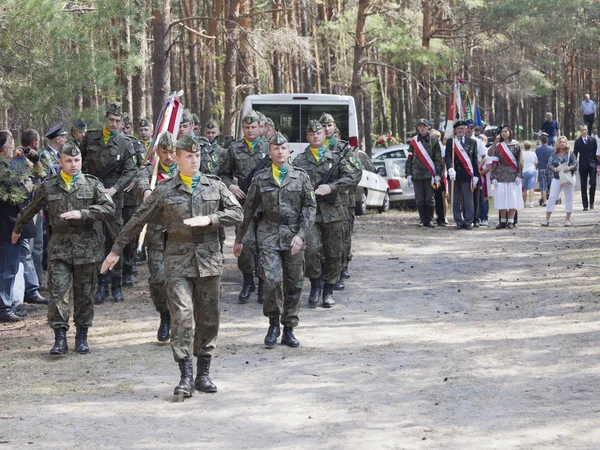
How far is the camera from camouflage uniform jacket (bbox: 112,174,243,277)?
7.88 m

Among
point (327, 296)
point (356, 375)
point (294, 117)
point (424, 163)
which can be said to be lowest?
point (356, 375)

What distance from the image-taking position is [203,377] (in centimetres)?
803

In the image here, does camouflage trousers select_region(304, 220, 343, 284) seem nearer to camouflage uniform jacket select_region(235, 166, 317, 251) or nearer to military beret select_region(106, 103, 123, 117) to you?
camouflage uniform jacket select_region(235, 166, 317, 251)

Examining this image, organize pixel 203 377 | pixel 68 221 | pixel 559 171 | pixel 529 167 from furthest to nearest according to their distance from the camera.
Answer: pixel 529 167 < pixel 559 171 < pixel 68 221 < pixel 203 377

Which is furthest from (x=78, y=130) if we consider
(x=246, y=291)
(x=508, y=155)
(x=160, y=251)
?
(x=508, y=155)

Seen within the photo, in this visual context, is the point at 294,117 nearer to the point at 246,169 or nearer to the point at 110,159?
the point at 246,169

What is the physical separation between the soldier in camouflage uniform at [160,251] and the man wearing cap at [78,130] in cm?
178

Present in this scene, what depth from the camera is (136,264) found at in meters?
15.6

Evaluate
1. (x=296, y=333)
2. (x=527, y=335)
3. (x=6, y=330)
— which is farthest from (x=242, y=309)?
(x=527, y=335)

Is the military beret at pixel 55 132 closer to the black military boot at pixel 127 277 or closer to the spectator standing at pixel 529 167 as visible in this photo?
the black military boot at pixel 127 277

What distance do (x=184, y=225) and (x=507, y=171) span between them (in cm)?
1279

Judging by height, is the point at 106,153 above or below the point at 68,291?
above

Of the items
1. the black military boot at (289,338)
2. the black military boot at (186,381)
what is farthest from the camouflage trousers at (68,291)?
the black military boot at (186,381)

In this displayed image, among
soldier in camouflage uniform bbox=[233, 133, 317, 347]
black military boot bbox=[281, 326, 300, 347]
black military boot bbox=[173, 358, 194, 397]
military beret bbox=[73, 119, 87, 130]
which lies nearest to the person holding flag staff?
military beret bbox=[73, 119, 87, 130]
